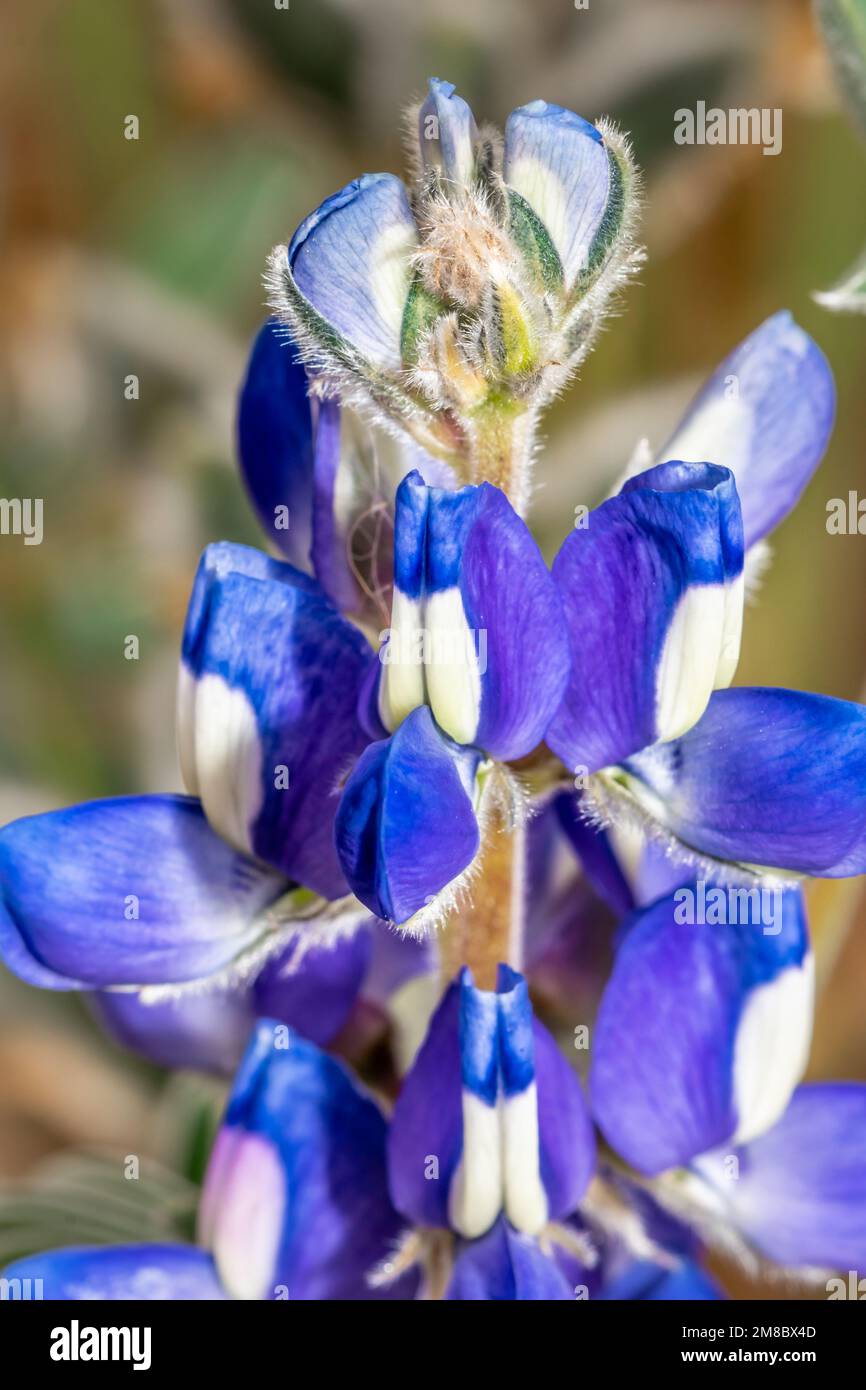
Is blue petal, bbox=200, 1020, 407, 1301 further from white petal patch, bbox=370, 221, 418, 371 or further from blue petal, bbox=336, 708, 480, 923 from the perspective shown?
white petal patch, bbox=370, 221, 418, 371

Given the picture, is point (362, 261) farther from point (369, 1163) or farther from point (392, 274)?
point (369, 1163)

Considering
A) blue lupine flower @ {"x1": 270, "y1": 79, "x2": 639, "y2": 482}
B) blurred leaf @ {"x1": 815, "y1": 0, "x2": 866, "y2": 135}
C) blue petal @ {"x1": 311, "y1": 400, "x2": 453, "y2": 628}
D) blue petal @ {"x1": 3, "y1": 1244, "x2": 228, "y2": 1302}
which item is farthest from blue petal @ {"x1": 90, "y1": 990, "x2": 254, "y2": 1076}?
blurred leaf @ {"x1": 815, "y1": 0, "x2": 866, "y2": 135}

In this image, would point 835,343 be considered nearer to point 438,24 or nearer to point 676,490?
point 438,24

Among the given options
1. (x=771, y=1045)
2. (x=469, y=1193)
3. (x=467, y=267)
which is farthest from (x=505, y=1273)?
(x=467, y=267)

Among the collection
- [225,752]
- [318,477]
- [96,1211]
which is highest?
[318,477]

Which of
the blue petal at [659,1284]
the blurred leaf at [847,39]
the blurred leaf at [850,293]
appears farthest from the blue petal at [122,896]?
the blurred leaf at [847,39]

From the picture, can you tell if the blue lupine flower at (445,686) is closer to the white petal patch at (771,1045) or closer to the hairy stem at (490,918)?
the hairy stem at (490,918)

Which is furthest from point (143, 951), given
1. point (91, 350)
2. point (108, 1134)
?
point (91, 350)
